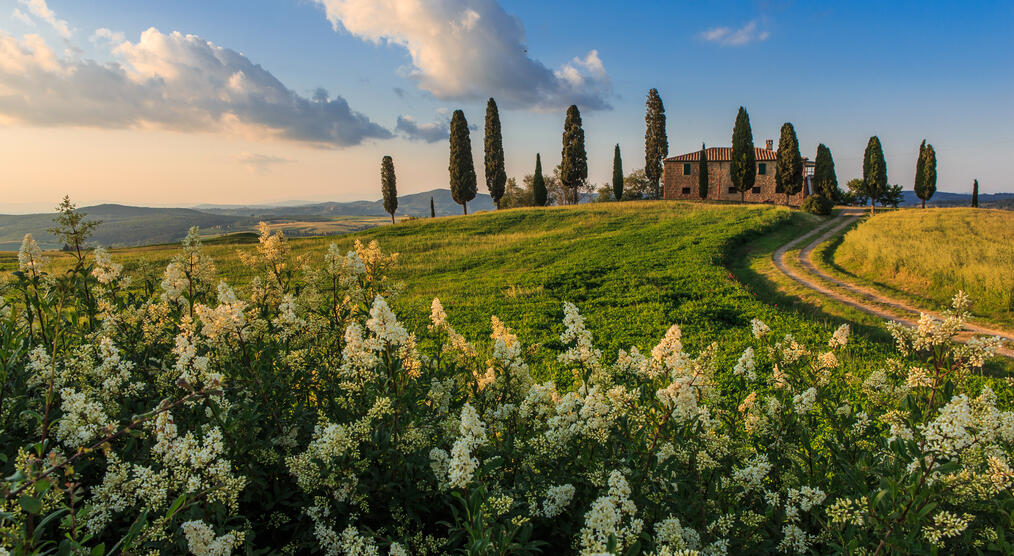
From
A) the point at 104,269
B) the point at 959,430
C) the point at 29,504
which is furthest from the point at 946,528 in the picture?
the point at 104,269

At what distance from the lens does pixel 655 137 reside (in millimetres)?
53969

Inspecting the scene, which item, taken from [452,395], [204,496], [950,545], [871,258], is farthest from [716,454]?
[871,258]

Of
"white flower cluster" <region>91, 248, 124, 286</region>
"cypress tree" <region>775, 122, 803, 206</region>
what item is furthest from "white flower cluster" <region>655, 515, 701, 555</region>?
"cypress tree" <region>775, 122, 803, 206</region>

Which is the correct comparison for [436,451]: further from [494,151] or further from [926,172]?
[926,172]

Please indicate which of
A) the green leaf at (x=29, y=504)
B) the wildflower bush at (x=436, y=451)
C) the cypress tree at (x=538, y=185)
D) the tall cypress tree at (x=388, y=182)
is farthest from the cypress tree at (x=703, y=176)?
the green leaf at (x=29, y=504)

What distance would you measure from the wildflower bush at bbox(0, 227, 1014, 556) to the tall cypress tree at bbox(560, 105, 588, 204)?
48133 millimetres

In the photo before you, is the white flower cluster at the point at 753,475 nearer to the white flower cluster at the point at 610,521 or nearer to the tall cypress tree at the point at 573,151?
A: the white flower cluster at the point at 610,521

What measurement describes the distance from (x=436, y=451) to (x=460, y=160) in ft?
154

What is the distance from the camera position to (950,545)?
2.62m

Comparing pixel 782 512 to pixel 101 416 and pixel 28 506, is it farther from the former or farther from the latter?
pixel 101 416

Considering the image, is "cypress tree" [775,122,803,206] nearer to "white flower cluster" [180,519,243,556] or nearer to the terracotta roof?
the terracotta roof

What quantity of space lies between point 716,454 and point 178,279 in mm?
4915

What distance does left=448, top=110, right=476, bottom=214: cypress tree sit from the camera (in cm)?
4681

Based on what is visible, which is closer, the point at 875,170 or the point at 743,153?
the point at 875,170
